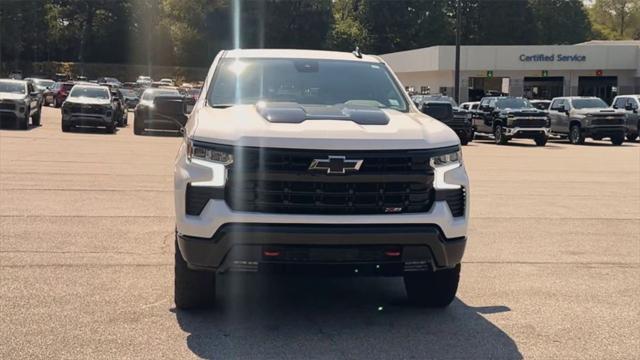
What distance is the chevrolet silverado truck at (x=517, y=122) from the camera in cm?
2944

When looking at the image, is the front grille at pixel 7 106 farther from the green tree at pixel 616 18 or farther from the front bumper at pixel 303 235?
the green tree at pixel 616 18

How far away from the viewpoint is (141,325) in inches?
223

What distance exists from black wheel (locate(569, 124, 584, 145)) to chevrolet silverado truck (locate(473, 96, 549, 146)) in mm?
1579

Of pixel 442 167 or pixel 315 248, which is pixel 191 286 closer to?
pixel 315 248

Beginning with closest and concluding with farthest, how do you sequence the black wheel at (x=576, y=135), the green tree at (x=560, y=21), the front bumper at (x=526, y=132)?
the front bumper at (x=526, y=132)
the black wheel at (x=576, y=135)
the green tree at (x=560, y=21)

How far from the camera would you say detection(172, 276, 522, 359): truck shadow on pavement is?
5.20 metres

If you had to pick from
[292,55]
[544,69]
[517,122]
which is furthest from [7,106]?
[544,69]

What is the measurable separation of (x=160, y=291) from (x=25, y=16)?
3136 inches

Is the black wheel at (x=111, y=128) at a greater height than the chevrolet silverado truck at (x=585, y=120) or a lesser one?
lesser

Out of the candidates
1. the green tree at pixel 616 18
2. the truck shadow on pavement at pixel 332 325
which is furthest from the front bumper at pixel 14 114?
the green tree at pixel 616 18

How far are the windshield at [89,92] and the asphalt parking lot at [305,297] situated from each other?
17.6 meters

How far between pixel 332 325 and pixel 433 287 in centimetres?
95

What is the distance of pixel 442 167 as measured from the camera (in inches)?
216

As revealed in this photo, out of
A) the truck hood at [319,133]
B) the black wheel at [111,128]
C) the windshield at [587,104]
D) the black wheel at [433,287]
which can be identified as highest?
the windshield at [587,104]
